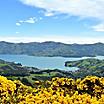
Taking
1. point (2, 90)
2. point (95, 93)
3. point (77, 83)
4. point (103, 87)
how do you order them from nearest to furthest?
point (2, 90)
point (95, 93)
point (103, 87)
point (77, 83)

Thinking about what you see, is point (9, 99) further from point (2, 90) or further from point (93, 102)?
point (93, 102)

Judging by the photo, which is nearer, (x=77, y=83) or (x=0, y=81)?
(x=0, y=81)

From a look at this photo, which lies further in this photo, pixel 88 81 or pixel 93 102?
pixel 88 81

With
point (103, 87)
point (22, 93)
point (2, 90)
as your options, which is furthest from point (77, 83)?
point (2, 90)

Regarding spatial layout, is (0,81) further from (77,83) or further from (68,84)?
(77,83)

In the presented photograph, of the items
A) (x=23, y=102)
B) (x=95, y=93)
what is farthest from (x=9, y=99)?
(x=95, y=93)

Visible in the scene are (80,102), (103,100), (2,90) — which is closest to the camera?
(80,102)
